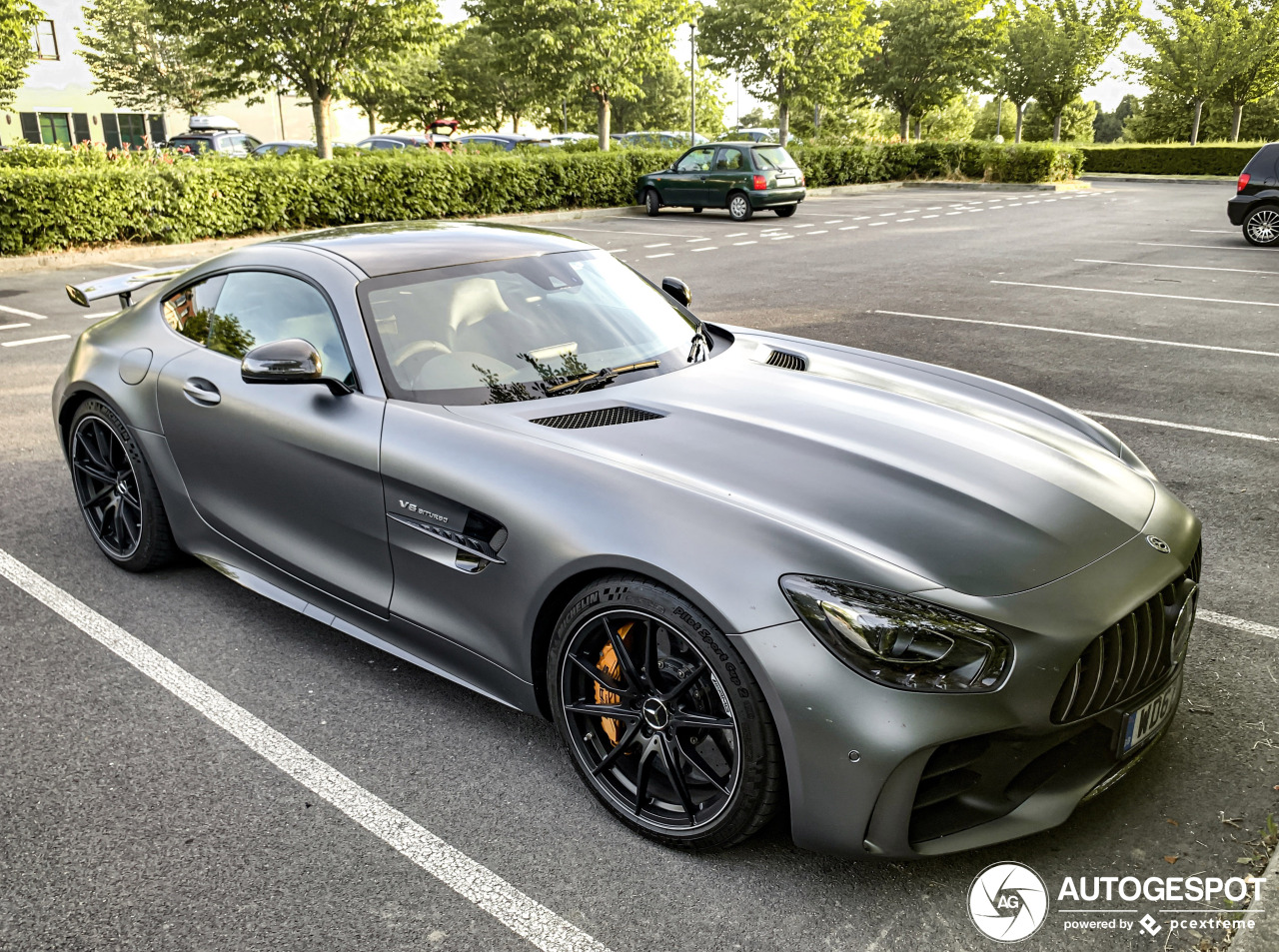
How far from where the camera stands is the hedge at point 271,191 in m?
14.6

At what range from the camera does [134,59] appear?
48.7 m

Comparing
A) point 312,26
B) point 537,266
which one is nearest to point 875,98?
point 312,26

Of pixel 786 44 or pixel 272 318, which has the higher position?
pixel 786 44

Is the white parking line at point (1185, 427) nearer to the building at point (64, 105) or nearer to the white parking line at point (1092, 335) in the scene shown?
the white parking line at point (1092, 335)

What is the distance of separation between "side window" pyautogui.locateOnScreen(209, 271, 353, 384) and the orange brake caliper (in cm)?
135

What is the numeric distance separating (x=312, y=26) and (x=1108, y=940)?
2203 centimetres

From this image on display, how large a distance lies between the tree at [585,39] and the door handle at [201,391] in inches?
924

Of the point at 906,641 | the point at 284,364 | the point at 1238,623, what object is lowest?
the point at 1238,623

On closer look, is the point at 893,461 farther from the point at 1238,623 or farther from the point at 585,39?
the point at 585,39

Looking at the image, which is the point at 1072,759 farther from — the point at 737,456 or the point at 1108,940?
→ the point at 737,456

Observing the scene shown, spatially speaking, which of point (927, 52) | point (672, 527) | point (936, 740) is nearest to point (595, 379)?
point (672, 527)

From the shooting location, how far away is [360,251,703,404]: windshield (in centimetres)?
337

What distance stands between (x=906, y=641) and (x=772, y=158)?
69.5ft

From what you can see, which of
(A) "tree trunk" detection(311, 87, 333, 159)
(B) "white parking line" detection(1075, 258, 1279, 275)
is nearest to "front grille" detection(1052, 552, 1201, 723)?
(B) "white parking line" detection(1075, 258, 1279, 275)
